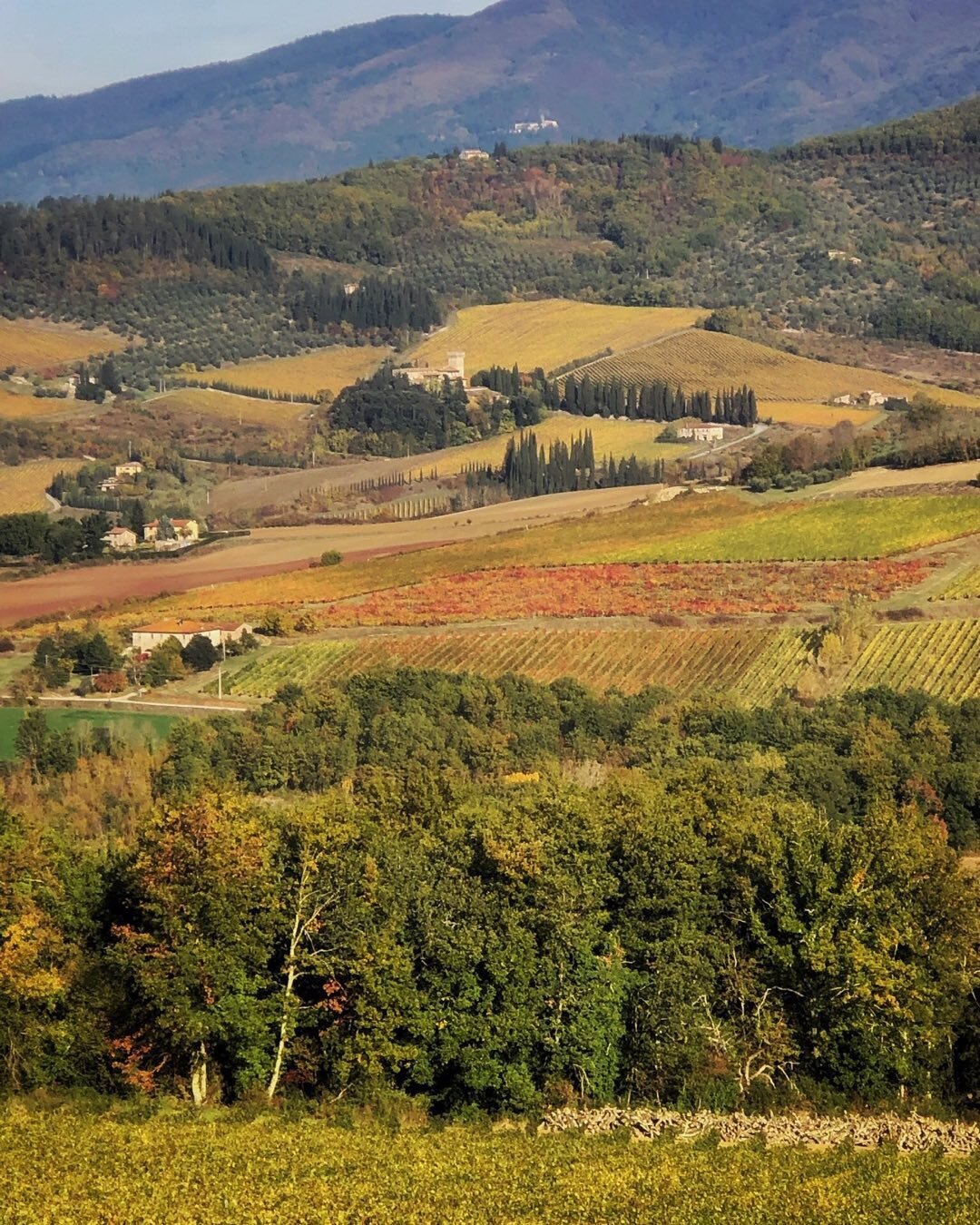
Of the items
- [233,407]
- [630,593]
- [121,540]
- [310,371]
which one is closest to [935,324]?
[310,371]

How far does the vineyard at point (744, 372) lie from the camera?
511 feet

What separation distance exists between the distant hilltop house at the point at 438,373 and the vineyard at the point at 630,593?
7306 centimetres

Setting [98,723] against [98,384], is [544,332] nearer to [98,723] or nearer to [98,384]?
[98,384]

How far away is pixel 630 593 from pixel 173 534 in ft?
118

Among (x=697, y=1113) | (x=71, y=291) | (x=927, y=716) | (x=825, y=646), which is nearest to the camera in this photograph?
(x=697, y=1113)

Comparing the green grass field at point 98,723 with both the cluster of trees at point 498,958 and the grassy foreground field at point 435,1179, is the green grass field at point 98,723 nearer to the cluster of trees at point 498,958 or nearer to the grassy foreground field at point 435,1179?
the cluster of trees at point 498,958

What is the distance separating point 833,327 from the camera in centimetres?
19400

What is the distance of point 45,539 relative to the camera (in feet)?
336

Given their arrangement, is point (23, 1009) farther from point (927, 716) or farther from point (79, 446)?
point (79, 446)

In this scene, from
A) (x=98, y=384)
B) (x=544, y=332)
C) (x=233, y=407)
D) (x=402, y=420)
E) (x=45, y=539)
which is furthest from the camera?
(x=544, y=332)

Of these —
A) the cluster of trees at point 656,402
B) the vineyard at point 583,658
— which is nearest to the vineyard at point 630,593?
the vineyard at point 583,658

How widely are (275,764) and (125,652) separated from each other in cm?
1929

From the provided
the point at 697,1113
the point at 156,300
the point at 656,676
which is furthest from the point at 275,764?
the point at 156,300

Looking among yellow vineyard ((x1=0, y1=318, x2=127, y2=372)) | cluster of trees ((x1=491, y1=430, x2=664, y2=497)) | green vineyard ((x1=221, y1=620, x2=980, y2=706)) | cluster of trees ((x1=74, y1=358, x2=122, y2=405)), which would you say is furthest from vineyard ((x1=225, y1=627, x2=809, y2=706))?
yellow vineyard ((x1=0, y1=318, x2=127, y2=372))
